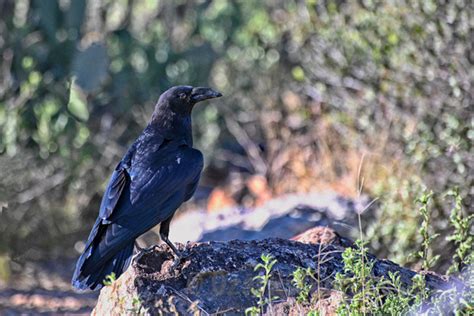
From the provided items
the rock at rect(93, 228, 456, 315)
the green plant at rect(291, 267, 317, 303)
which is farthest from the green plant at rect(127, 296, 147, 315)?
the green plant at rect(291, 267, 317, 303)

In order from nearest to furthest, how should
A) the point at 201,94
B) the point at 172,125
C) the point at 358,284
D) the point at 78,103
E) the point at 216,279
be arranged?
the point at 358,284, the point at 216,279, the point at 172,125, the point at 201,94, the point at 78,103

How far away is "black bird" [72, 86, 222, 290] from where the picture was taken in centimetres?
563

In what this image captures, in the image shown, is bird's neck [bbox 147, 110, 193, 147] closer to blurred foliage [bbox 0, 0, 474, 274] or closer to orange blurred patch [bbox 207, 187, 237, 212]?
blurred foliage [bbox 0, 0, 474, 274]

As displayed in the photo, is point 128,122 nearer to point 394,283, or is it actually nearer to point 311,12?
point 311,12

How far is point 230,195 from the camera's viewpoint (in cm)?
1134

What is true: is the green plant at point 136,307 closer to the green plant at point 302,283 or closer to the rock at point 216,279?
the rock at point 216,279

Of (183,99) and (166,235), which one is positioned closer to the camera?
(166,235)

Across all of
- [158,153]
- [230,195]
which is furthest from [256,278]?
[230,195]

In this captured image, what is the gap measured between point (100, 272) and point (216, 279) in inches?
29.6

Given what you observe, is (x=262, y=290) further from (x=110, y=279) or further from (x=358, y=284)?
(x=110, y=279)

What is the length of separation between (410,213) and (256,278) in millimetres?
3113

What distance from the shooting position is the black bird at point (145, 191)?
5.63 meters

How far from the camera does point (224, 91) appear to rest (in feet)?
37.6

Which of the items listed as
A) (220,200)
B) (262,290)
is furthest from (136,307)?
(220,200)
